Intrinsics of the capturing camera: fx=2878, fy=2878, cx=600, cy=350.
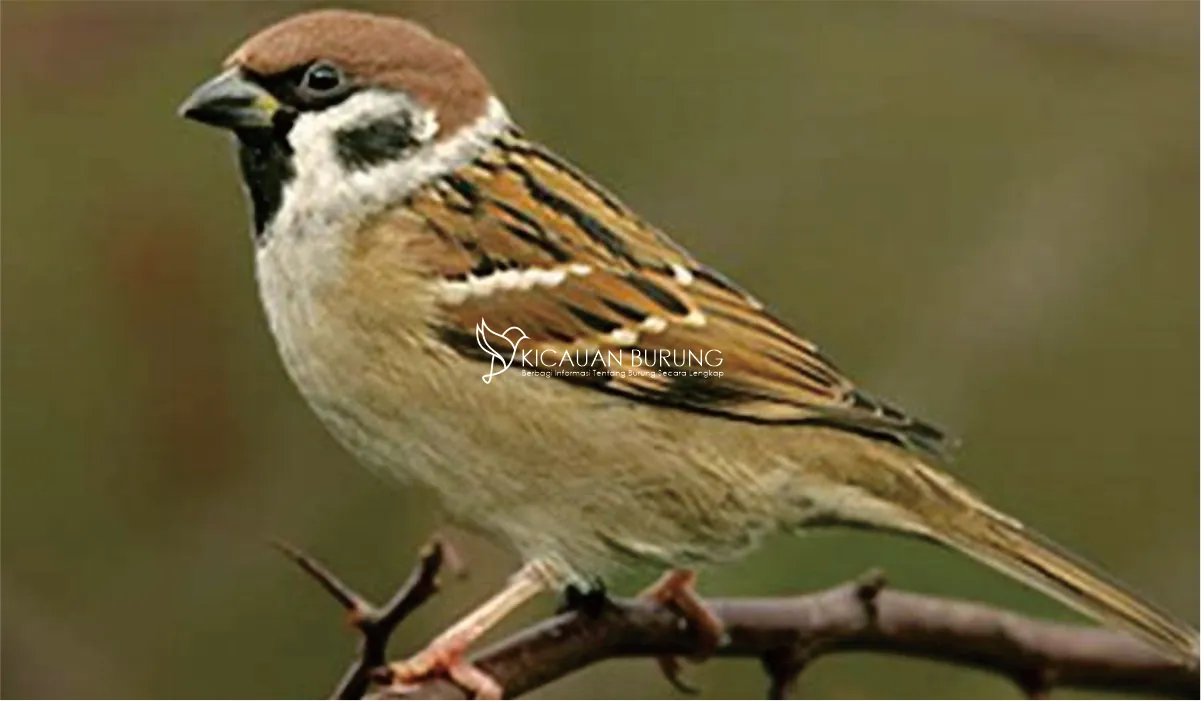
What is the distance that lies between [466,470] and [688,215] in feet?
2.74

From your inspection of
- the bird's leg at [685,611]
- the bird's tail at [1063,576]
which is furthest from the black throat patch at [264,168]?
the bird's tail at [1063,576]

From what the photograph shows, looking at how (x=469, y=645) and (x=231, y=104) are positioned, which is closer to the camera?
(x=231, y=104)

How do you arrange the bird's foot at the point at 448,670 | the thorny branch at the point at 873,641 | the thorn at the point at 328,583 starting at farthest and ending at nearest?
the thorny branch at the point at 873,641 → the bird's foot at the point at 448,670 → the thorn at the point at 328,583

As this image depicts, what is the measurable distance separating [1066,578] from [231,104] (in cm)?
79

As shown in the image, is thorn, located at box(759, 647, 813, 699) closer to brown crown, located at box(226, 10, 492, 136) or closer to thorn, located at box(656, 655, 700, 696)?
thorn, located at box(656, 655, 700, 696)

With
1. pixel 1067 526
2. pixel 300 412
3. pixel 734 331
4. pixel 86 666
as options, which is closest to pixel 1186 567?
pixel 1067 526

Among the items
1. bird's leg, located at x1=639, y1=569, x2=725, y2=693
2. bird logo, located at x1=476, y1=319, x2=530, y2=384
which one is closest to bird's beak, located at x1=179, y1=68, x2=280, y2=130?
bird logo, located at x1=476, y1=319, x2=530, y2=384

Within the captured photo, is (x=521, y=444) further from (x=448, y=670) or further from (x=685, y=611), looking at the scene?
(x=448, y=670)

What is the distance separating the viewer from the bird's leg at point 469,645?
203 cm

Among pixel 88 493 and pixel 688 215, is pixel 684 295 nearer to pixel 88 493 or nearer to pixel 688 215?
pixel 688 215

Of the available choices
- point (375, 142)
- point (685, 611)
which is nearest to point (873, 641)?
point (685, 611)

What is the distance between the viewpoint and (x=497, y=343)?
2453 mm

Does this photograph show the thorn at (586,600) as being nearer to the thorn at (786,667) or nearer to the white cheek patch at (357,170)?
the thorn at (786,667)

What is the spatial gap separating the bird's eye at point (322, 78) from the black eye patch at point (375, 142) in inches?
2.8
